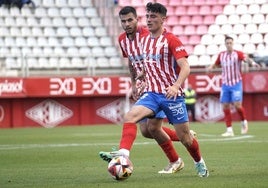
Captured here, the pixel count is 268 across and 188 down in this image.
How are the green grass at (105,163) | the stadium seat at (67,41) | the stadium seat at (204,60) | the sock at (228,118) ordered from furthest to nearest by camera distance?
the stadium seat at (204,60) < the stadium seat at (67,41) < the sock at (228,118) < the green grass at (105,163)

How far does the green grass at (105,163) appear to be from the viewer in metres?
9.71

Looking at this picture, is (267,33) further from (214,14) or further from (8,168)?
(8,168)

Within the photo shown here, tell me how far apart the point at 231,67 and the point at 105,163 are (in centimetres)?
955

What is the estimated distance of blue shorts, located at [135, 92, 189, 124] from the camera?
10.2 meters

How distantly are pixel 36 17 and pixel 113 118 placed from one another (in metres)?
5.50

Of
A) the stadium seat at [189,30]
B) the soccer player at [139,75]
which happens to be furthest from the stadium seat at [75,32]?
the soccer player at [139,75]

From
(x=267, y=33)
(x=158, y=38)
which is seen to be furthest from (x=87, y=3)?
(x=158, y=38)

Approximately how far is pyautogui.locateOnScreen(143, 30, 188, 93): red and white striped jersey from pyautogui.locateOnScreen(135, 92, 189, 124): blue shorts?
0.10 m

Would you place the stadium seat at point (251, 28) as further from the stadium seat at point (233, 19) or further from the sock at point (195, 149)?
the sock at point (195, 149)

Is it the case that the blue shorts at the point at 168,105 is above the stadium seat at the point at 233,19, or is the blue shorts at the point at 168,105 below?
below

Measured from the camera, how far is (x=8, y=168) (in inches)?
490

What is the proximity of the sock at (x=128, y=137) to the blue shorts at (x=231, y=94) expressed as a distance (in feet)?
40.9

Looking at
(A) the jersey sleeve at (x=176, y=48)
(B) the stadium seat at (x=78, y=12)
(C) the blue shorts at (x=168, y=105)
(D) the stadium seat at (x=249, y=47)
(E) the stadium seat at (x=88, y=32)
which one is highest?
(B) the stadium seat at (x=78, y=12)

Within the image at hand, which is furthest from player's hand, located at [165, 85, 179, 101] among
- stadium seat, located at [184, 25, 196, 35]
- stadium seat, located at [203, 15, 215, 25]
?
stadium seat, located at [203, 15, 215, 25]
